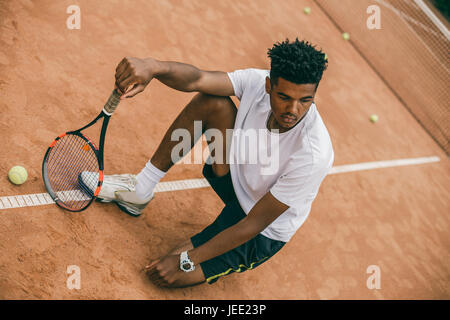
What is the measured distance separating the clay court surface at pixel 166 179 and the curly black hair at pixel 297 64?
4.86 ft

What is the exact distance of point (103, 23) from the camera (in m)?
4.56

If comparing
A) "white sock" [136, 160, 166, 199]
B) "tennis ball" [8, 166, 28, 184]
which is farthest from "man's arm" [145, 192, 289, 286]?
"tennis ball" [8, 166, 28, 184]

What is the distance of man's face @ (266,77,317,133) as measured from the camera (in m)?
2.17

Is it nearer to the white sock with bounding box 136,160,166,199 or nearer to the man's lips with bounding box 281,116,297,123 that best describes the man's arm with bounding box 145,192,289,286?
the man's lips with bounding box 281,116,297,123

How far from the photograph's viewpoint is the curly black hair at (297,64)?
214cm

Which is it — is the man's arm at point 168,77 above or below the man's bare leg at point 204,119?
above

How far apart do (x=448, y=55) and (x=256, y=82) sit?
8.51 m

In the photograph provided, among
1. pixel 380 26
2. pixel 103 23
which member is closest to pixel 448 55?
pixel 380 26

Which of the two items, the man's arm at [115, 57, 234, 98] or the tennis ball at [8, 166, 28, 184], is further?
the tennis ball at [8, 166, 28, 184]

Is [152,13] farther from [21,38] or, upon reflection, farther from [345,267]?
[345,267]

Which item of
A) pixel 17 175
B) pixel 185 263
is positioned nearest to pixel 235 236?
pixel 185 263

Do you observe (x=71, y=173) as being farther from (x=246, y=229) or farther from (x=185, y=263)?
(x=246, y=229)

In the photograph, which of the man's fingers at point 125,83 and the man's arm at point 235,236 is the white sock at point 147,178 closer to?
the man's arm at point 235,236

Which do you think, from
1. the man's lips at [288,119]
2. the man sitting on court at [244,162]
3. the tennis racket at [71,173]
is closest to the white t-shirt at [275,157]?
the man sitting on court at [244,162]
